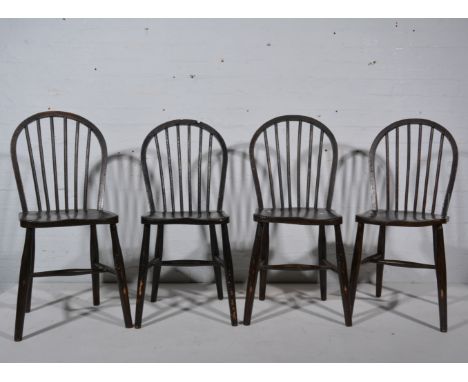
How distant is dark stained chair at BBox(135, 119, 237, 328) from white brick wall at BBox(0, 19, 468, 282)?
0.13m

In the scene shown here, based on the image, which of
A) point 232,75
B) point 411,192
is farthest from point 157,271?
point 411,192

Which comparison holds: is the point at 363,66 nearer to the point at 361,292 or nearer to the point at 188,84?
the point at 188,84

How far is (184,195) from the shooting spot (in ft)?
9.41

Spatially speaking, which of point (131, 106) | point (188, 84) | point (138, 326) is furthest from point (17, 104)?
point (138, 326)

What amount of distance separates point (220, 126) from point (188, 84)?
285mm

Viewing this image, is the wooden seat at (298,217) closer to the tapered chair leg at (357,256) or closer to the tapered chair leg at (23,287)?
the tapered chair leg at (357,256)

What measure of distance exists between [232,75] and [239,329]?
1.37m

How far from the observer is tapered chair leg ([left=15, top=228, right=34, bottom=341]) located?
6.72ft

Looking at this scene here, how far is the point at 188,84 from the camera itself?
2826 mm

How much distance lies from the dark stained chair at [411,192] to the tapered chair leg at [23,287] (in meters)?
1.37

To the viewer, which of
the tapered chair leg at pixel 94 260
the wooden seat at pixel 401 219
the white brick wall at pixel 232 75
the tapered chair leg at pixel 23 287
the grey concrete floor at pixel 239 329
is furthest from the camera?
the white brick wall at pixel 232 75

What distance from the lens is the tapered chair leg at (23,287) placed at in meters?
2.05

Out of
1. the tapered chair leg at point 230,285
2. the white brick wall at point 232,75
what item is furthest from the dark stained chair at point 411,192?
the tapered chair leg at point 230,285

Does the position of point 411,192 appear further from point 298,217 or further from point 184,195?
point 184,195
